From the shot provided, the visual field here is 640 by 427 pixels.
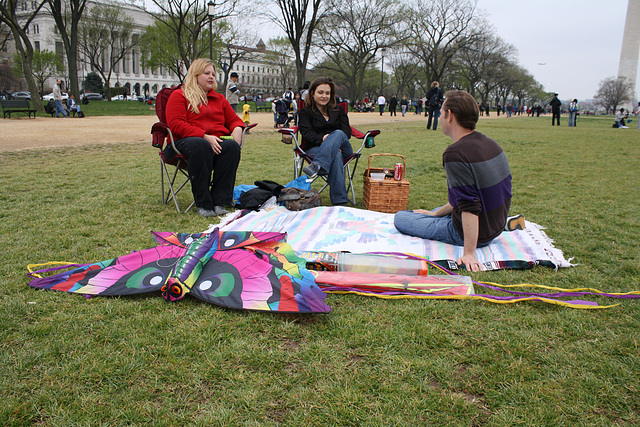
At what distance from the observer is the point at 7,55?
2077 inches

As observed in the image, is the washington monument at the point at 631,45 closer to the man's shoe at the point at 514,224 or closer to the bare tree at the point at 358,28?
the bare tree at the point at 358,28

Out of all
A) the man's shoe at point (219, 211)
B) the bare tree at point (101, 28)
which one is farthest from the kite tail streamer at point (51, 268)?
the bare tree at point (101, 28)

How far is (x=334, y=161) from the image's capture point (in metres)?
4.50

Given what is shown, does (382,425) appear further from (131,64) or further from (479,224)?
(131,64)

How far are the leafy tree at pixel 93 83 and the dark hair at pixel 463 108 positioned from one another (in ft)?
189

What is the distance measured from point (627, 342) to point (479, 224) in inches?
45.6

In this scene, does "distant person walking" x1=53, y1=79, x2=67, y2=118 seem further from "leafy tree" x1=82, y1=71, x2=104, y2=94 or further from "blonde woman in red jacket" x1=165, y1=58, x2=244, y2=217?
"leafy tree" x1=82, y1=71, x2=104, y2=94

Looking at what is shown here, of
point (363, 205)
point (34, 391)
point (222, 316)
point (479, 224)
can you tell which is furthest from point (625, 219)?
point (34, 391)

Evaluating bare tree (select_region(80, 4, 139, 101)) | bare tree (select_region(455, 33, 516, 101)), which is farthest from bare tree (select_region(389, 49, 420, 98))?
bare tree (select_region(80, 4, 139, 101))

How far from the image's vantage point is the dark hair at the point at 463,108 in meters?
2.82

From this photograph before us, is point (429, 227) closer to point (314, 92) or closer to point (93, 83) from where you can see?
point (314, 92)

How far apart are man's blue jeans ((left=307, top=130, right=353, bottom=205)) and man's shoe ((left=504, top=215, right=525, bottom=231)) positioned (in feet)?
5.56

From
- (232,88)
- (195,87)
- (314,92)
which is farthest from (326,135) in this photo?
(232,88)

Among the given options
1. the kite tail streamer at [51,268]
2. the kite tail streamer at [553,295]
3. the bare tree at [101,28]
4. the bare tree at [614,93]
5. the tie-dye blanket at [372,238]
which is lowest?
the kite tail streamer at [553,295]
